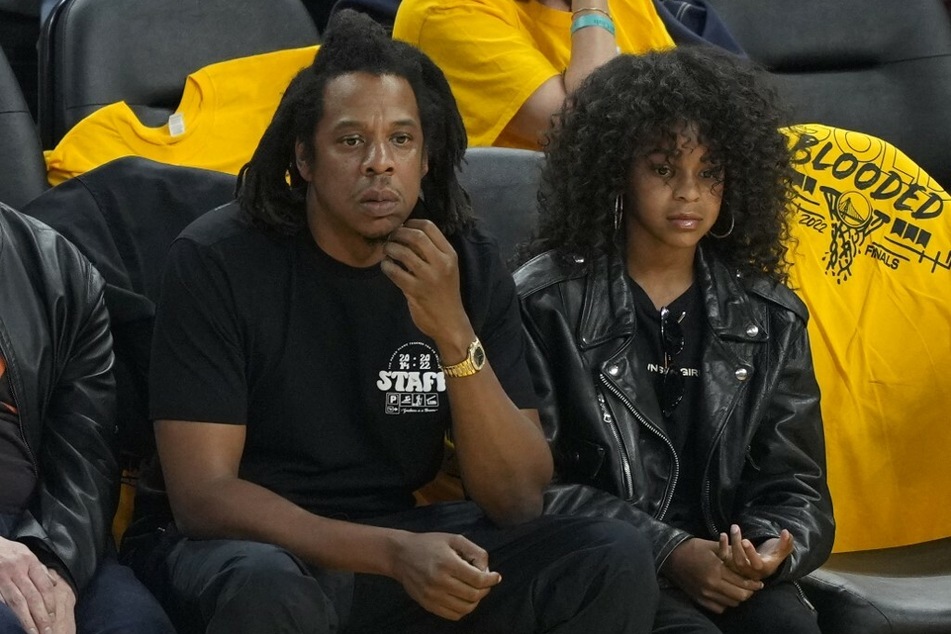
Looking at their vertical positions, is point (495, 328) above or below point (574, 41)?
below

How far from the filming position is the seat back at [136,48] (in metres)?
3.04

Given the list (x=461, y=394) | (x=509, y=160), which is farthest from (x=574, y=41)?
(x=461, y=394)

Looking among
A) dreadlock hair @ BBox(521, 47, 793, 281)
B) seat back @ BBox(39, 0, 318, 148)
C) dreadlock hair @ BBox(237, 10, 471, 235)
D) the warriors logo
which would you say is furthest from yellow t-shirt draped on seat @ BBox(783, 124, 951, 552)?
seat back @ BBox(39, 0, 318, 148)

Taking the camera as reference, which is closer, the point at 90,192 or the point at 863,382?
the point at 90,192

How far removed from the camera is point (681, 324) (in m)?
2.44

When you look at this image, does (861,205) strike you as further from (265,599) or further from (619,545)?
(265,599)

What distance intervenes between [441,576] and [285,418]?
39 centimetres

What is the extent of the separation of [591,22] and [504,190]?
0.53m

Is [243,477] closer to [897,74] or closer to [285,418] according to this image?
[285,418]

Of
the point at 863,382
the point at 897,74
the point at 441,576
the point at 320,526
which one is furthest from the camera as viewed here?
the point at 897,74

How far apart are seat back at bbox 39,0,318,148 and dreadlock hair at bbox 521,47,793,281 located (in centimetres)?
95

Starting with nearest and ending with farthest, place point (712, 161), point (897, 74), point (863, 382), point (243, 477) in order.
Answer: point (243, 477)
point (712, 161)
point (863, 382)
point (897, 74)

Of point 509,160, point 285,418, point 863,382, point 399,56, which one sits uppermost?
point 399,56

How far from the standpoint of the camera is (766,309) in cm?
247
